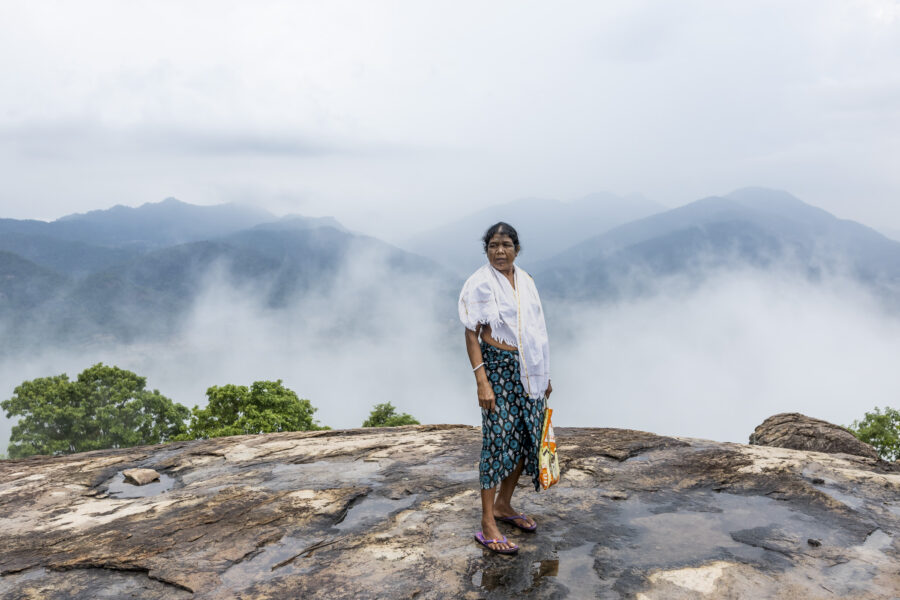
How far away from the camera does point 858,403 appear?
155 meters

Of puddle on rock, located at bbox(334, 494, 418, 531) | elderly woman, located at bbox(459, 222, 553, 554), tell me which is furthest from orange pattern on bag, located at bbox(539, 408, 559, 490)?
puddle on rock, located at bbox(334, 494, 418, 531)

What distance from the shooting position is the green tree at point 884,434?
21594mm

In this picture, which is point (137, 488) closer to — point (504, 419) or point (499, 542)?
point (499, 542)

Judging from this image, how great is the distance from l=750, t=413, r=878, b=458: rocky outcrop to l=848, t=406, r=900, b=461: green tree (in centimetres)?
1657

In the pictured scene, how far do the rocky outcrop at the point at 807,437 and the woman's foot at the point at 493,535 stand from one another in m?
6.10

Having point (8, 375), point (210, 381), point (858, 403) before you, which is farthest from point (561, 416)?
point (8, 375)

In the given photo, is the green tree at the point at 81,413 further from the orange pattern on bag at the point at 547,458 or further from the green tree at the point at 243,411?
the orange pattern on bag at the point at 547,458

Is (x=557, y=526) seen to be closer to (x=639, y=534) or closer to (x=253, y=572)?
(x=639, y=534)

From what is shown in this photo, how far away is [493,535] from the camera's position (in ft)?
12.4

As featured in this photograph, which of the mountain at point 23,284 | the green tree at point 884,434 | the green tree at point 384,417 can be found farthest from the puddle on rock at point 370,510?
the mountain at point 23,284

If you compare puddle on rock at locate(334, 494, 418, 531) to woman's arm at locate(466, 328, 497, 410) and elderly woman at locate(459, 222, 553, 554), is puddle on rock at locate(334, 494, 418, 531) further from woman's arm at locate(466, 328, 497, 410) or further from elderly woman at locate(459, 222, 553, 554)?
woman's arm at locate(466, 328, 497, 410)

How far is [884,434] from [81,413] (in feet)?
108

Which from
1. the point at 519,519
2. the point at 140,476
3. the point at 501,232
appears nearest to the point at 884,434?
the point at 519,519

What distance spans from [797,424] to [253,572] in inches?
336
